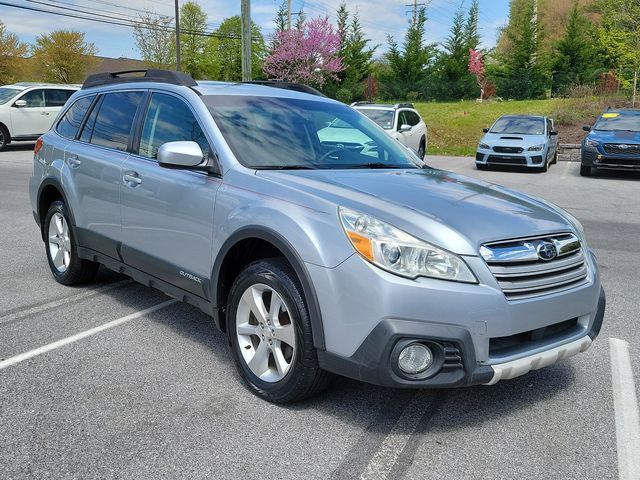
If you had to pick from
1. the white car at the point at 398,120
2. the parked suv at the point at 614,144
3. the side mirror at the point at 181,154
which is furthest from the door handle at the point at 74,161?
the parked suv at the point at 614,144

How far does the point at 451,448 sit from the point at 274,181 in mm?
1623

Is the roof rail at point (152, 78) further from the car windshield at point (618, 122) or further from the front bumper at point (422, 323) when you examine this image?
the car windshield at point (618, 122)

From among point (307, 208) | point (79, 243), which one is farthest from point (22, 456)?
point (79, 243)

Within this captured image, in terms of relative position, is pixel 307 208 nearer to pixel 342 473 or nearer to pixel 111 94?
pixel 342 473

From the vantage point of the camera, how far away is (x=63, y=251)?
543cm

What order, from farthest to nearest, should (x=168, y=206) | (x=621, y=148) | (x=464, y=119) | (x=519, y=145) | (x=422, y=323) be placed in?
(x=464, y=119)
(x=519, y=145)
(x=621, y=148)
(x=168, y=206)
(x=422, y=323)

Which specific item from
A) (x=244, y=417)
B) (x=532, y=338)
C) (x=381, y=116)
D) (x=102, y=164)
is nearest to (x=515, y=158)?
(x=381, y=116)

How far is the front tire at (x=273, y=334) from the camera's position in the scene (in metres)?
3.07

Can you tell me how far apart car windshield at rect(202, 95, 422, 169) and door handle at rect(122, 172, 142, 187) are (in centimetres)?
74

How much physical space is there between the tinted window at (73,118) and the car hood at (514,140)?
13417 mm

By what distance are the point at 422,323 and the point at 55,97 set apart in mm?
21042

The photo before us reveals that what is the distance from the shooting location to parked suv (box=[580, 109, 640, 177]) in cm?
1485

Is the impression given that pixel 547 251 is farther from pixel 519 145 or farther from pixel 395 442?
pixel 519 145

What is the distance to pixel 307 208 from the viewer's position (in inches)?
122
